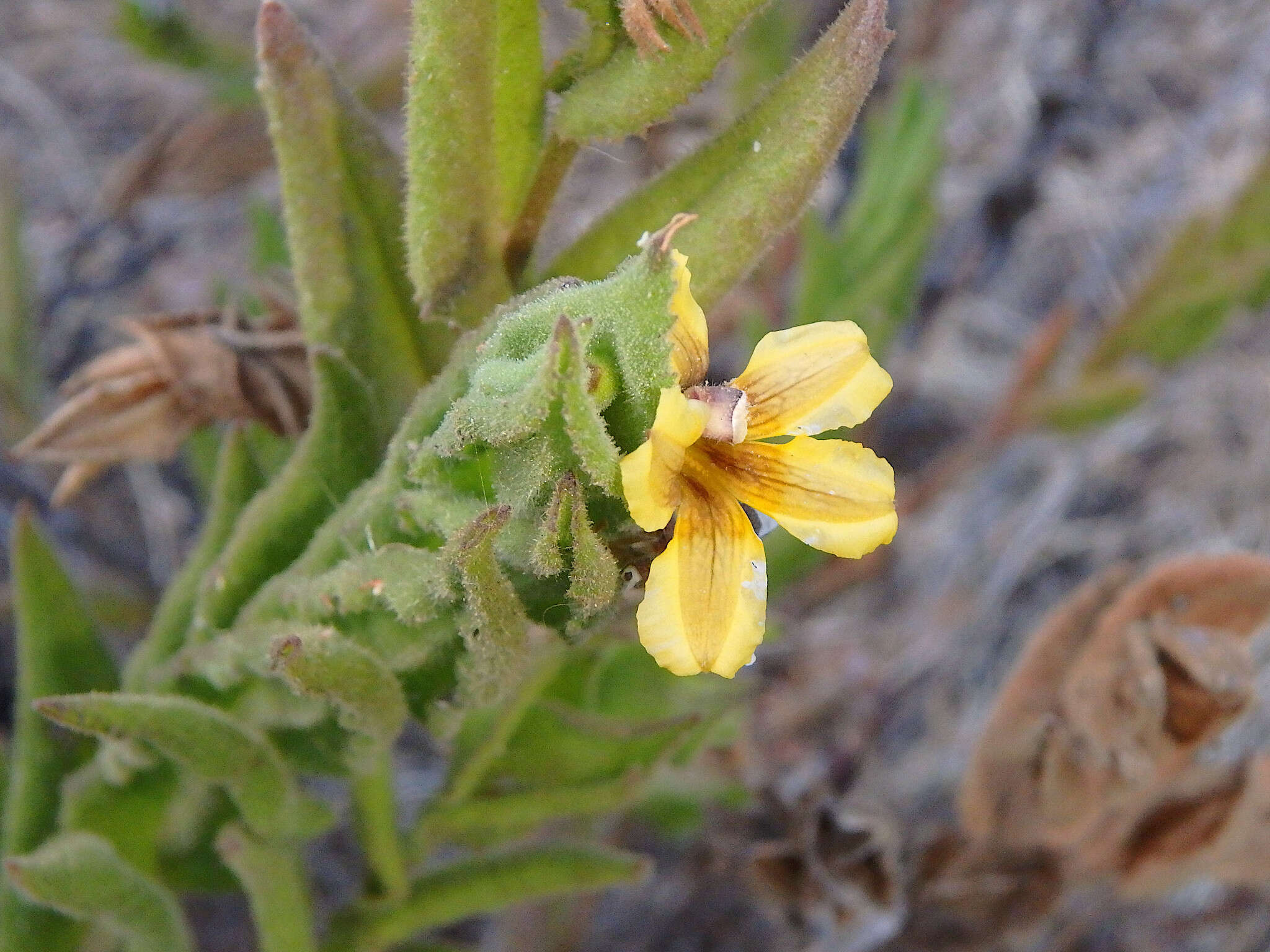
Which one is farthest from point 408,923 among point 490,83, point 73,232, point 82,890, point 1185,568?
point 73,232

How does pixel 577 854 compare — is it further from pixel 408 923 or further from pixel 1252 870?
pixel 1252 870

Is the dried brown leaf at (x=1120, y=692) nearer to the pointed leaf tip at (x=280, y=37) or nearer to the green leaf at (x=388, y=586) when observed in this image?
the green leaf at (x=388, y=586)

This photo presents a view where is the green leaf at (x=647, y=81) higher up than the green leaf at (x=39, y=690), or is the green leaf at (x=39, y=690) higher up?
the green leaf at (x=647, y=81)

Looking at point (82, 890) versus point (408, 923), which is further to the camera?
point (408, 923)

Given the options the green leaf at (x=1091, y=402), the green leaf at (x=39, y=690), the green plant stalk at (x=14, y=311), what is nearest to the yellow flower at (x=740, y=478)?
the green leaf at (x=39, y=690)

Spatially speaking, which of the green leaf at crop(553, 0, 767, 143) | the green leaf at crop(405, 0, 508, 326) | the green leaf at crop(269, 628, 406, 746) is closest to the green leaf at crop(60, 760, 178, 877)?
the green leaf at crop(269, 628, 406, 746)

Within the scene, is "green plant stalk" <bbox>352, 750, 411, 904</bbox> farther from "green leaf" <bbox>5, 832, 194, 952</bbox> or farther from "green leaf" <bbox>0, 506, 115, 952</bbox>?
"green leaf" <bbox>0, 506, 115, 952</bbox>
